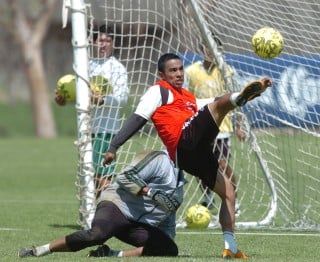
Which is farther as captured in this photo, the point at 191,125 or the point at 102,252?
the point at 102,252

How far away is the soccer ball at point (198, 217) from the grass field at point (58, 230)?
12 centimetres

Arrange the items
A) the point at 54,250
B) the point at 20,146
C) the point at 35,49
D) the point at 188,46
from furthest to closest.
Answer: the point at 35,49
the point at 20,146
the point at 188,46
the point at 54,250

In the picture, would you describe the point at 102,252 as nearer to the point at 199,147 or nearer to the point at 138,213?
the point at 138,213

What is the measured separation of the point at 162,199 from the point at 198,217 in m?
2.63

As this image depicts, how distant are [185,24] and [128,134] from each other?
338 centimetres

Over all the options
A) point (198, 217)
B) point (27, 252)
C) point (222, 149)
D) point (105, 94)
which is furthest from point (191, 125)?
point (222, 149)

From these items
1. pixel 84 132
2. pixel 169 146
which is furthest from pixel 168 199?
pixel 84 132

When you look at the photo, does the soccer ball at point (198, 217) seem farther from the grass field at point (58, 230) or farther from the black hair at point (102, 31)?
the black hair at point (102, 31)

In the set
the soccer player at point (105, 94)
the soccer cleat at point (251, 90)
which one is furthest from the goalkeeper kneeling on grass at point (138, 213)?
the soccer player at point (105, 94)

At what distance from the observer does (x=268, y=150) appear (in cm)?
1255

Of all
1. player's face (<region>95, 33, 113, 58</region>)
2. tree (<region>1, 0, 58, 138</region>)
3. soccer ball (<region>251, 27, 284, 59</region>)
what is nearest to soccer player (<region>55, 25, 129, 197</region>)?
player's face (<region>95, 33, 113, 58</region>)

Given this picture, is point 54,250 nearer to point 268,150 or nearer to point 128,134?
point 128,134

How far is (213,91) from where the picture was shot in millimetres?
12938

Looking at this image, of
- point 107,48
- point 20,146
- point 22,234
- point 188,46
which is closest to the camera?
point 22,234
